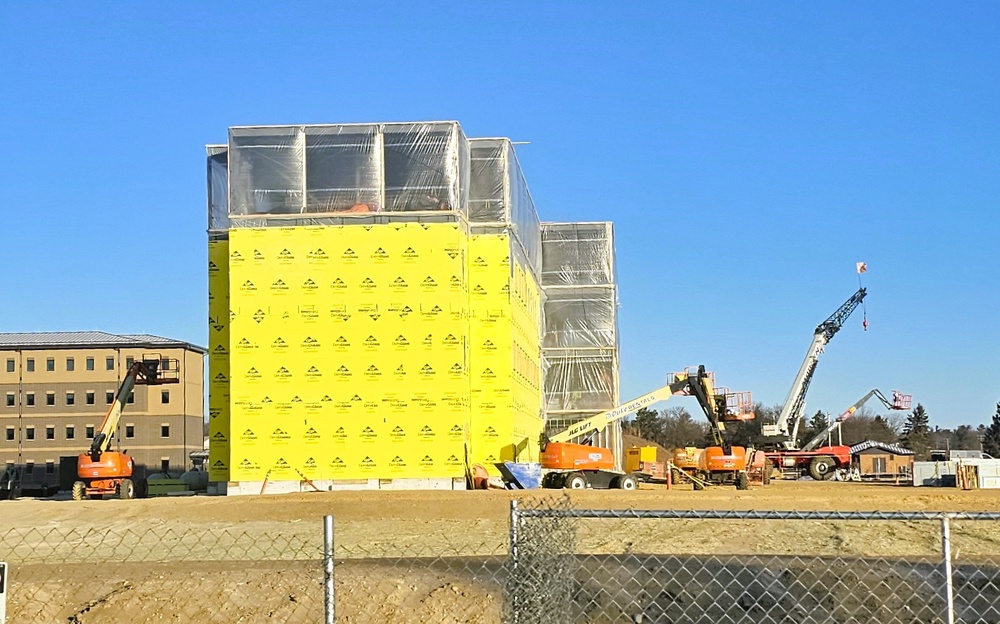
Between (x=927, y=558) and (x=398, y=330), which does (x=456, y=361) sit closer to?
(x=398, y=330)

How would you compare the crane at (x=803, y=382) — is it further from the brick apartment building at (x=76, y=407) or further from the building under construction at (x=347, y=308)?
the brick apartment building at (x=76, y=407)

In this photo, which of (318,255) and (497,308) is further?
(497,308)

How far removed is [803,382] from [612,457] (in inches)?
954

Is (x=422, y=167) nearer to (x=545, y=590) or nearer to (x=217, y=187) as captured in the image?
(x=217, y=187)

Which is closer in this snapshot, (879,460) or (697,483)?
(697,483)

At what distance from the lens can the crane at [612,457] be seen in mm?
43406

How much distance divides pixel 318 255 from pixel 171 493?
11.8 m

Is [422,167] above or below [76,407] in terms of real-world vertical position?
above

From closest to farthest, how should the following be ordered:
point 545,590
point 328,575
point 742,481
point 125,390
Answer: point 328,575 < point 545,590 < point 125,390 < point 742,481

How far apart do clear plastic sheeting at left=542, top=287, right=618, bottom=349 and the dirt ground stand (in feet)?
84.5

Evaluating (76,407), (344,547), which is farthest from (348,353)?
(76,407)

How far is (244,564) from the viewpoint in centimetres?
1297

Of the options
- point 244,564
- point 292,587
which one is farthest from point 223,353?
point 292,587

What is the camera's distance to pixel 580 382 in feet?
213
